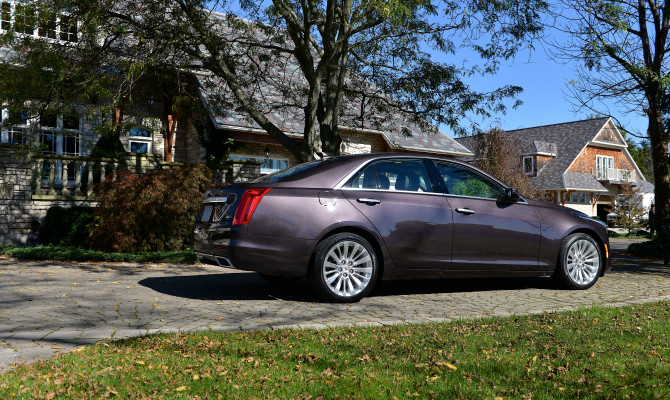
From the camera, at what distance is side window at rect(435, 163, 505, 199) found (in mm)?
7559

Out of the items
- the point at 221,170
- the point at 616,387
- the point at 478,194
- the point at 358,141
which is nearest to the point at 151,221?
the point at 221,170

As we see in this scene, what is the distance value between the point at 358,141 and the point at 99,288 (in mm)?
16354

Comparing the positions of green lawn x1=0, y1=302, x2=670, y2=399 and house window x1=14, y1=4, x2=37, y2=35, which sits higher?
house window x1=14, y1=4, x2=37, y2=35

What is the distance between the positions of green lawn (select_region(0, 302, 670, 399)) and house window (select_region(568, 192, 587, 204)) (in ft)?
146

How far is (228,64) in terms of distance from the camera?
1377cm

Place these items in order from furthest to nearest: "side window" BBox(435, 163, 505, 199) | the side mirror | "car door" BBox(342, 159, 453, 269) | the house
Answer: the house
the side mirror
"side window" BBox(435, 163, 505, 199)
"car door" BBox(342, 159, 453, 269)

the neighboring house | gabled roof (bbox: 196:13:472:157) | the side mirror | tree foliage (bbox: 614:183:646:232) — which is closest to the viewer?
the side mirror

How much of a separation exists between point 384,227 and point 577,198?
44.3 metres

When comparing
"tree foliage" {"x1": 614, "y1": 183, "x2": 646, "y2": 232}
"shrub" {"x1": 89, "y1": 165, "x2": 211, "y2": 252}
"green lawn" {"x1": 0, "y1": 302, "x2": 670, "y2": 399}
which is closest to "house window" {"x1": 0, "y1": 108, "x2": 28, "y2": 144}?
"shrub" {"x1": 89, "y1": 165, "x2": 211, "y2": 252}

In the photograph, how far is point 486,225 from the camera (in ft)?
24.4

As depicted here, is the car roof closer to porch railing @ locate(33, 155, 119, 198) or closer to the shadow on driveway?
the shadow on driveway

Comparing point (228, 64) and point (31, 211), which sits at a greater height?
point (228, 64)

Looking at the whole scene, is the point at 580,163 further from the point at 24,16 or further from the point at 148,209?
the point at 24,16

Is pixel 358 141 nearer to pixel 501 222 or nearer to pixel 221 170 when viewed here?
pixel 221 170
